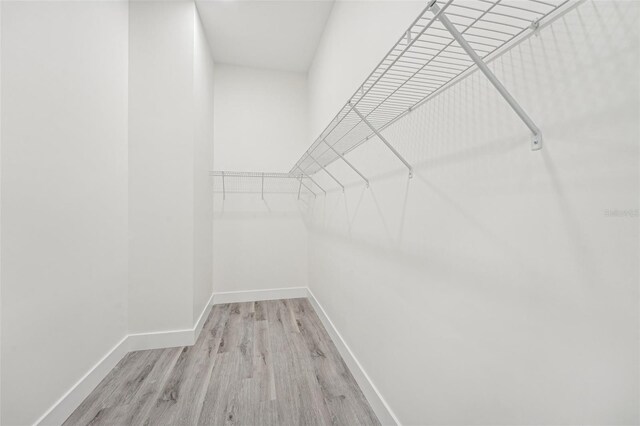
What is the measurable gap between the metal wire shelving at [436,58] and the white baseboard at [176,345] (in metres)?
1.12

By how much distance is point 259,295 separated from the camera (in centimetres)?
302

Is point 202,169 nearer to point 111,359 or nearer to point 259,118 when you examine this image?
point 259,118

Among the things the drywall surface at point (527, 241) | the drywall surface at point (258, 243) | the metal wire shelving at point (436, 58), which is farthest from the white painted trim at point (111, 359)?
the metal wire shelving at point (436, 58)

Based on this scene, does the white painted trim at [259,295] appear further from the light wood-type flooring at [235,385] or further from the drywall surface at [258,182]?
the light wood-type flooring at [235,385]

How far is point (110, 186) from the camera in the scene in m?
1.76

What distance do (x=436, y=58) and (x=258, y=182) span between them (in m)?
2.41

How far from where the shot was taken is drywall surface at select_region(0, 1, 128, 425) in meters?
1.07

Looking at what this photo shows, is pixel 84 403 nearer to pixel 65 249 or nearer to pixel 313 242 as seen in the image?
pixel 65 249

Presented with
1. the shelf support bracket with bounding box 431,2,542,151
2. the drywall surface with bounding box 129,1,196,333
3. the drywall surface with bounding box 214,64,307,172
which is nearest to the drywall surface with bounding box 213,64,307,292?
the drywall surface with bounding box 214,64,307,172

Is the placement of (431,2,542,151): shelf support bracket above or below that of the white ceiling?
below

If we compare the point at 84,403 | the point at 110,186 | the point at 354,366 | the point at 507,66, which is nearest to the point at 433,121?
the point at 507,66

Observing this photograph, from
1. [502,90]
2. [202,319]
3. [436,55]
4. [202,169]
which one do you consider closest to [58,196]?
[202,169]

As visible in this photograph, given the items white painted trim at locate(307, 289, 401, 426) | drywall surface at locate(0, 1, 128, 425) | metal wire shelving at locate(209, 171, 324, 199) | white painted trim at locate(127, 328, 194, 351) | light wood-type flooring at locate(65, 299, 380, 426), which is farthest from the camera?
metal wire shelving at locate(209, 171, 324, 199)

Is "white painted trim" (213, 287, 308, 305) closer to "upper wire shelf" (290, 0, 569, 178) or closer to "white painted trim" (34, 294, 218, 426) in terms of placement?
"white painted trim" (34, 294, 218, 426)
